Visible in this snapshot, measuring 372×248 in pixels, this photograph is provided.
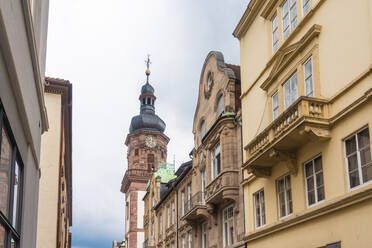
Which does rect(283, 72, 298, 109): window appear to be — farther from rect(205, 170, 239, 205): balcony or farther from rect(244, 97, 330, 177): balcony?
rect(205, 170, 239, 205): balcony

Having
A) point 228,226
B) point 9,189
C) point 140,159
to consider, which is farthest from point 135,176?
point 9,189

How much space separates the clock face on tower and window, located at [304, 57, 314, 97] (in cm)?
6214

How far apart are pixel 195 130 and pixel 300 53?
15.1 m

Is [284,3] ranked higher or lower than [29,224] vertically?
higher

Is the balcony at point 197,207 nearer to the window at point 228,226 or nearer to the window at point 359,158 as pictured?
the window at point 228,226

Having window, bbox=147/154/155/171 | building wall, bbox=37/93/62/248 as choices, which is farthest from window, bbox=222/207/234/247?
window, bbox=147/154/155/171

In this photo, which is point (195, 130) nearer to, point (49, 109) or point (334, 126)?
point (49, 109)

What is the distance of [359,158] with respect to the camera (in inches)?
540

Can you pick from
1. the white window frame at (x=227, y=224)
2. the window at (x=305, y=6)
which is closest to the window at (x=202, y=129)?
the white window frame at (x=227, y=224)

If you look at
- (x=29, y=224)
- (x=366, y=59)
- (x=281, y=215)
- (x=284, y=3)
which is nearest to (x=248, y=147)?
(x=281, y=215)

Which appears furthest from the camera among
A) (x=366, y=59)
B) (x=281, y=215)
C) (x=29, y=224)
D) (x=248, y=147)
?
(x=248, y=147)

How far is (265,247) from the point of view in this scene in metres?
19.2

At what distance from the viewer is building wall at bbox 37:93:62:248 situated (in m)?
26.1

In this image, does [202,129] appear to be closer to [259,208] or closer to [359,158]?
[259,208]
